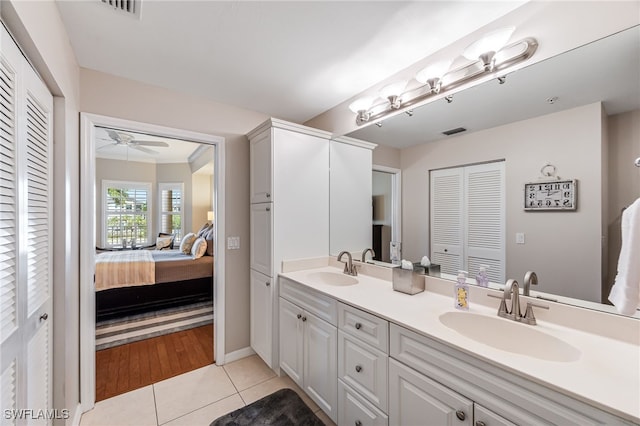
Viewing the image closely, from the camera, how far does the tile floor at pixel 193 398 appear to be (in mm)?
1748

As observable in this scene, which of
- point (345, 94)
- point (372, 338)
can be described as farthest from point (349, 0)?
point (372, 338)

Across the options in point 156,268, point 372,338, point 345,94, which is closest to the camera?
point 372,338

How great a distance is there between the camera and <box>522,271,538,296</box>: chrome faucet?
125 centimetres

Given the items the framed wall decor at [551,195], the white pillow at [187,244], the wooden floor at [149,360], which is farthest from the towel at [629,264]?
the white pillow at [187,244]

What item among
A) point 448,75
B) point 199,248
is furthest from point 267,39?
point 199,248

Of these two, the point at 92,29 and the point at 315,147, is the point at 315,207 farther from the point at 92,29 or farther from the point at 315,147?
the point at 92,29

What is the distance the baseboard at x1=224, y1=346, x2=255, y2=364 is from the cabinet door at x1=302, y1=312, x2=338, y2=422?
902 mm

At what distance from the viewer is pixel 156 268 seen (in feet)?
12.1

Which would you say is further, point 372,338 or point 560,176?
point 372,338

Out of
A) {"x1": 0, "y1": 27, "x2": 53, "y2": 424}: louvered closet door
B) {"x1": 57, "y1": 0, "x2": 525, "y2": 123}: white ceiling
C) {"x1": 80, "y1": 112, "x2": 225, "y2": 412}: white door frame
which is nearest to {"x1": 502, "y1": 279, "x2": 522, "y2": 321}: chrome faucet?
{"x1": 57, "y1": 0, "x2": 525, "y2": 123}: white ceiling

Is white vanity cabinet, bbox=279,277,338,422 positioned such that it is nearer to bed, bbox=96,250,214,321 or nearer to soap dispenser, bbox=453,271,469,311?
soap dispenser, bbox=453,271,469,311

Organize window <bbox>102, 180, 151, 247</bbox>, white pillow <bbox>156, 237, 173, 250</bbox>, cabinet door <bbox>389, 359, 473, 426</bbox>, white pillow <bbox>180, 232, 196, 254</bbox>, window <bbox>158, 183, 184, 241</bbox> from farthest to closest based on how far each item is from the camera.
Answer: window <bbox>158, 183, 184, 241</bbox>, window <bbox>102, 180, 151, 247</bbox>, white pillow <bbox>156, 237, 173, 250</bbox>, white pillow <bbox>180, 232, 196, 254</bbox>, cabinet door <bbox>389, 359, 473, 426</bbox>

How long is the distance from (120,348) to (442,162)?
3415mm

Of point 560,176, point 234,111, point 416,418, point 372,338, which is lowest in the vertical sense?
point 416,418
